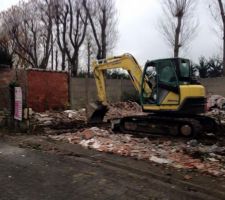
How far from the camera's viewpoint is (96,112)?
16109 mm

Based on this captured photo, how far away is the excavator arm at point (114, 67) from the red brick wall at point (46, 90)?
4.88m

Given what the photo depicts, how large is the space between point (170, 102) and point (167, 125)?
719 mm

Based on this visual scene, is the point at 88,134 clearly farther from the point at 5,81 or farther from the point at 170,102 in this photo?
the point at 5,81

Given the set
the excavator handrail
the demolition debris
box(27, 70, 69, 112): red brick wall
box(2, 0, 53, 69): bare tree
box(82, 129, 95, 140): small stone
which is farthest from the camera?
box(2, 0, 53, 69): bare tree

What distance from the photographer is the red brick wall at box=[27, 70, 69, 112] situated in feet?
66.5

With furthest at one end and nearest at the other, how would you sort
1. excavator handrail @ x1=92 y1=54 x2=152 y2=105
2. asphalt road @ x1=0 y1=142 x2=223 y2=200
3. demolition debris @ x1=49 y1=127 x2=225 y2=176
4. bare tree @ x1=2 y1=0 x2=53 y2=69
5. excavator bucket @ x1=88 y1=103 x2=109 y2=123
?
bare tree @ x1=2 y1=0 x2=53 y2=69 → excavator bucket @ x1=88 y1=103 x2=109 y2=123 → excavator handrail @ x1=92 y1=54 x2=152 y2=105 → demolition debris @ x1=49 y1=127 x2=225 y2=176 → asphalt road @ x1=0 y1=142 x2=223 y2=200

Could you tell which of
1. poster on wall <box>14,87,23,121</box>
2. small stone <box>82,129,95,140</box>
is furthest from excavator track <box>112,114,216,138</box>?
poster on wall <box>14,87,23,121</box>

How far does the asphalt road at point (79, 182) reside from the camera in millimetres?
7222

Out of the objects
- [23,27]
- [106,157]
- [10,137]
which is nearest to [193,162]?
[106,157]

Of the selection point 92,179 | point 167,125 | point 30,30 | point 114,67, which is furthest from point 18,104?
point 30,30

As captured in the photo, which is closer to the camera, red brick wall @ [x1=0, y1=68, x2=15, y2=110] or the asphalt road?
the asphalt road

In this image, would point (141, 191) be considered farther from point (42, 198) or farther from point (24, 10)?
point (24, 10)

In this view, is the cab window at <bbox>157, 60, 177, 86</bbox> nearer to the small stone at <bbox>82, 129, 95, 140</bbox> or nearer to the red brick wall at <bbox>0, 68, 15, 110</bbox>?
the small stone at <bbox>82, 129, 95, 140</bbox>

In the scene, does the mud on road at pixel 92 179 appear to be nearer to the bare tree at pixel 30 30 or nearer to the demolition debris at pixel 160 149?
the demolition debris at pixel 160 149
